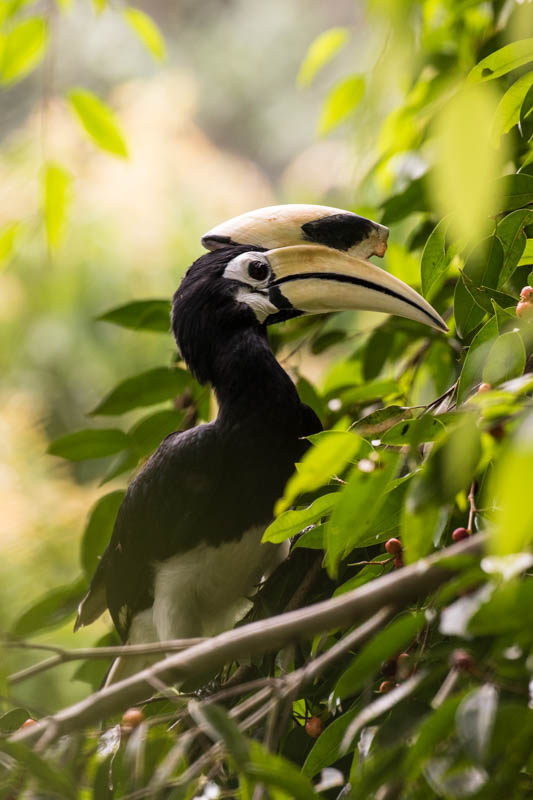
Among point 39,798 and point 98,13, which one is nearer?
point 39,798

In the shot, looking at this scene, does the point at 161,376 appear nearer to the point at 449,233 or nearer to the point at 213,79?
the point at 449,233

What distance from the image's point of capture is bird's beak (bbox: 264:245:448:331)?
1.20 metres

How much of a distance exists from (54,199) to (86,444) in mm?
375

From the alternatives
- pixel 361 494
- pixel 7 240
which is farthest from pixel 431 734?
pixel 7 240

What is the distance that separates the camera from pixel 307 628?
0.57 meters

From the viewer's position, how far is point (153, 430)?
146cm

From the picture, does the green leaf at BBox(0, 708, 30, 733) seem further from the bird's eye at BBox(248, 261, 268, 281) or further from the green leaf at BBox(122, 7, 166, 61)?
the green leaf at BBox(122, 7, 166, 61)

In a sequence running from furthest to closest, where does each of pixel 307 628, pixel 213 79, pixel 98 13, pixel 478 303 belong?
1. pixel 213 79
2. pixel 98 13
3. pixel 478 303
4. pixel 307 628

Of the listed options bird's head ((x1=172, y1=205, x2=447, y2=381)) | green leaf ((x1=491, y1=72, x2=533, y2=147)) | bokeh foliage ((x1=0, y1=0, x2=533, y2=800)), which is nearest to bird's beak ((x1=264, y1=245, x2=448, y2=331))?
bird's head ((x1=172, y1=205, x2=447, y2=381))

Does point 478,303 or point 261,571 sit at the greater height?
point 478,303

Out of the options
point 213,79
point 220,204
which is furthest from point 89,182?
point 213,79

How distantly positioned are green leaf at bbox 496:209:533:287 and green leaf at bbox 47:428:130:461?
684mm

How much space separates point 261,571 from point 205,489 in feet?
0.67

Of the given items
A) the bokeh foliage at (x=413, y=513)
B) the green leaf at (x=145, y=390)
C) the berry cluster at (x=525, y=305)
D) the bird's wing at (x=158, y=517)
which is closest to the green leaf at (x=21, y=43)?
the bokeh foliage at (x=413, y=513)
